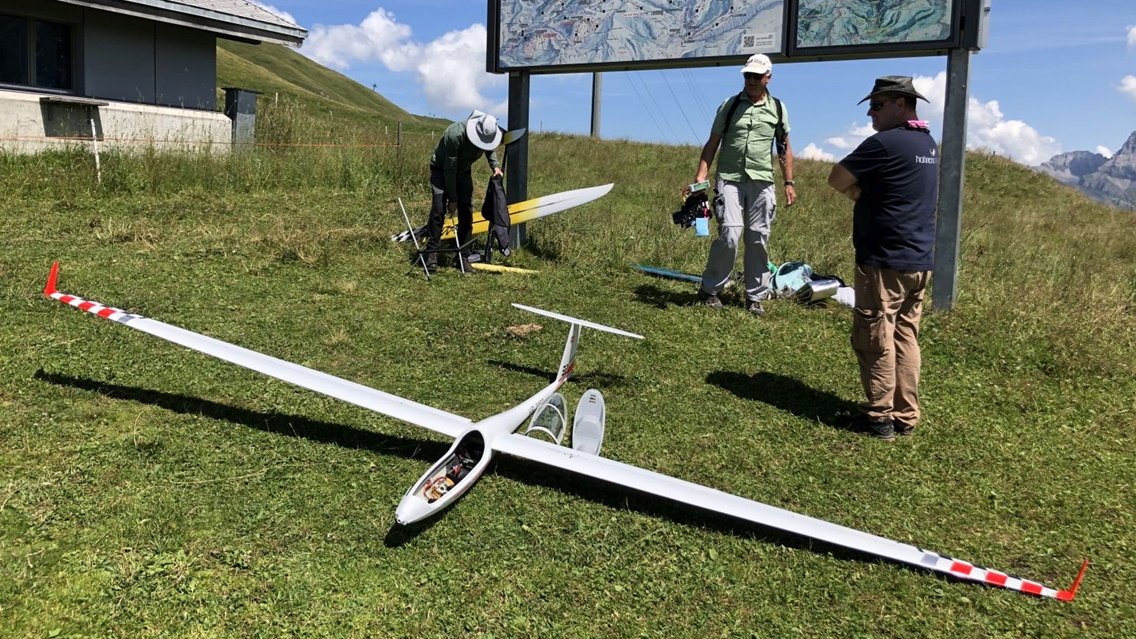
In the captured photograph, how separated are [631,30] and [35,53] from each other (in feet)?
36.5

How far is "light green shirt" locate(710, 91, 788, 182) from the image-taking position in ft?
22.3

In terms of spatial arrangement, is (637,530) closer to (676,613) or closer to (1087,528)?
(676,613)

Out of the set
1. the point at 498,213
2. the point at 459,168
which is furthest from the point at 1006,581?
the point at 459,168

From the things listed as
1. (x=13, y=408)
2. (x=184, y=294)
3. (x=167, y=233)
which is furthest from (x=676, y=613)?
(x=167, y=233)

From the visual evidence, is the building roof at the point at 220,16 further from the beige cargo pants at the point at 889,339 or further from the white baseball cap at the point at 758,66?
the beige cargo pants at the point at 889,339

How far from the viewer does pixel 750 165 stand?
6832 millimetres

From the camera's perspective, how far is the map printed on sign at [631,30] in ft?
Result: 25.1

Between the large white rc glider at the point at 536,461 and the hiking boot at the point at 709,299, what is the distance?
291 centimetres

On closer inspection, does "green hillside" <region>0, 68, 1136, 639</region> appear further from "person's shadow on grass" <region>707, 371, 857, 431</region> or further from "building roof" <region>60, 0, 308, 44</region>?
"building roof" <region>60, 0, 308, 44</region>

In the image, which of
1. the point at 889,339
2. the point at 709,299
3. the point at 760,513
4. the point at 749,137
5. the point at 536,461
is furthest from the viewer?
the point at 709,299

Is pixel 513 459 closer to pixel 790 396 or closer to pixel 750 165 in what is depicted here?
pixel 790 396

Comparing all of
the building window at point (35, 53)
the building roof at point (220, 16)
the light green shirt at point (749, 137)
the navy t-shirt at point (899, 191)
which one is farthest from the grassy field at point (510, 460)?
the building roof at point (220, 16)

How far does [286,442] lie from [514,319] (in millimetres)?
3023

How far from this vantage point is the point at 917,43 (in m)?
6.67
